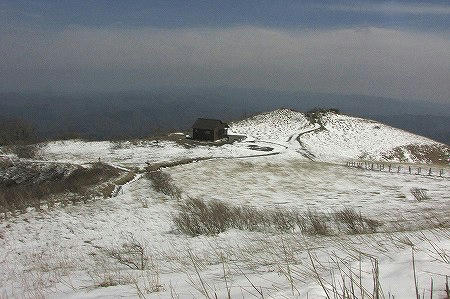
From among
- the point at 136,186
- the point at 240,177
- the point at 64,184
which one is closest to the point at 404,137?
the point at 240,177

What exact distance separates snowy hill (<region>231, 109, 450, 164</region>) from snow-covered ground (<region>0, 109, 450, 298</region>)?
32.0 inches

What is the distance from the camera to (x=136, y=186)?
30250mm

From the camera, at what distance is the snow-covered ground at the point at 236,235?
5.36 metres

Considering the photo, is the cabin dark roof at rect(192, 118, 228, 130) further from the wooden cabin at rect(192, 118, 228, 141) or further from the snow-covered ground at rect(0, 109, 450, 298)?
the snow-covered ground at rect(0, 109, 450, 298)

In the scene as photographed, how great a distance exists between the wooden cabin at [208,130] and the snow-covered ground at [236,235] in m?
4.16

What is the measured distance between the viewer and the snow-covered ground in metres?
5.36

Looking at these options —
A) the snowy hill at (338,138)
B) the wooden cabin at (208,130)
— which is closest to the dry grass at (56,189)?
the wooden cabin at (208,130)

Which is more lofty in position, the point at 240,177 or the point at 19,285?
the point at 19,285

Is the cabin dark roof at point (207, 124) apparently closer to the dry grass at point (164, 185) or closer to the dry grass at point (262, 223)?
the dry grass at point (164, 185)

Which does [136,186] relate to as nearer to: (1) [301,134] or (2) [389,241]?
(2) [389,241]

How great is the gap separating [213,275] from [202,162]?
3729cm

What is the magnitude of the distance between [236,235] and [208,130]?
46515 millimetres

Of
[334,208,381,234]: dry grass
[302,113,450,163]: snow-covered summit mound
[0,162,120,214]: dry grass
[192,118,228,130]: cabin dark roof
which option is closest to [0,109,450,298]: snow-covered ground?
[302,113,450,163]: snow-covered summit mound

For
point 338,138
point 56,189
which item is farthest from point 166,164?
point 338,138
